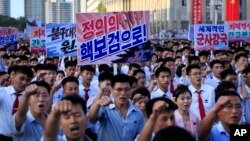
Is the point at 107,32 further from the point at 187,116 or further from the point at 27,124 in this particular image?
the point at 27,124

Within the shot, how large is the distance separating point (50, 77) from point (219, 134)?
4.63m

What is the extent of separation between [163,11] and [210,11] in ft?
19.8

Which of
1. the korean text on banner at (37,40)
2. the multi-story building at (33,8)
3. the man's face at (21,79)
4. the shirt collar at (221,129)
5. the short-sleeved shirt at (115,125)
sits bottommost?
the short-sleeved shirt at (115,125)

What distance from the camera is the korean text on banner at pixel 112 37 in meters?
9.09

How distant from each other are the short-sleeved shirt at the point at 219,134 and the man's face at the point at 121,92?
1273mm

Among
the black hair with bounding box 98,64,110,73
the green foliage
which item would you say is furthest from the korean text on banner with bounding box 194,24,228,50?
the green foliage

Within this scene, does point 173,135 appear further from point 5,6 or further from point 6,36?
point 5,6

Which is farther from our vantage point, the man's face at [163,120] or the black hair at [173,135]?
the man's face at [163,120]

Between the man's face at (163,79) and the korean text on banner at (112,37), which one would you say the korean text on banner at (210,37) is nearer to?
the korean text on banner at (112,37)

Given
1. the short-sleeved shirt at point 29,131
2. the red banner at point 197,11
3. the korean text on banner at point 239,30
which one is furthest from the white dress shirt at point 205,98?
the red banner at point 197,11

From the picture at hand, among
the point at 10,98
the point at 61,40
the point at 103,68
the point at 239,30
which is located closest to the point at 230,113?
the point at 10,98

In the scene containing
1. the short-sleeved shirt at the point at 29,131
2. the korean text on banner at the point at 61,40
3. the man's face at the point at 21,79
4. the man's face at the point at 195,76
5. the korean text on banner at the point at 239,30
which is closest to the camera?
the short-sleeved shirt at the point at 29,131

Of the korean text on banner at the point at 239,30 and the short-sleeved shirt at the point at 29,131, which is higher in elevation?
the korean text on banner at the point at 239,30

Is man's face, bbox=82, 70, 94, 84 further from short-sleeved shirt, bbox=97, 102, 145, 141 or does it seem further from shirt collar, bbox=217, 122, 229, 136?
shirt collar, bbox=217, 122, 229, 136
